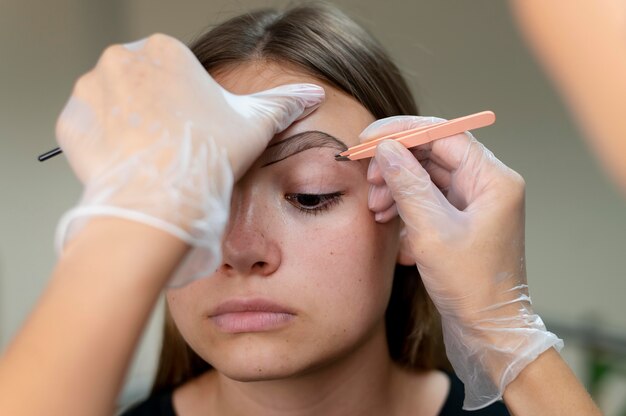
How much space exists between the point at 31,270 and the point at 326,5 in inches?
55.8

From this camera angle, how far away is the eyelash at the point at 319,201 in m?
1.04

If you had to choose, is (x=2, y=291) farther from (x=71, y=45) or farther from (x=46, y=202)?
(x=71, y=45)

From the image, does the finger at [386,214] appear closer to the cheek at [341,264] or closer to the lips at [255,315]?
the cheek at [341,264]

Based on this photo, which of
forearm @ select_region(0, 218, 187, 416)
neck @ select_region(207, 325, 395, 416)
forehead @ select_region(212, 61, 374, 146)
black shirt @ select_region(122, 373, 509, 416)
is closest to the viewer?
forearm @ select_region(0, 218, 187, 416)

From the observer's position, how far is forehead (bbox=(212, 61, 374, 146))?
1.07m

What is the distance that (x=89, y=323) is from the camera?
0.69 metres

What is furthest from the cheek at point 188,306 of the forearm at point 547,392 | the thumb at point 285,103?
the forearm at point 547,392

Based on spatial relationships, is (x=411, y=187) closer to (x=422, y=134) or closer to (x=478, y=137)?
(x=422, y=134)

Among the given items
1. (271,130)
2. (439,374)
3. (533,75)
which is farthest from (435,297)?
(533,75)

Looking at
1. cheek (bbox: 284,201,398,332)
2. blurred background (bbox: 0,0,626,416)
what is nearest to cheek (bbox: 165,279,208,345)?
cheek (bbox: 284,201,398,332)

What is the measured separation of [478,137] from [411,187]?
1434 mm

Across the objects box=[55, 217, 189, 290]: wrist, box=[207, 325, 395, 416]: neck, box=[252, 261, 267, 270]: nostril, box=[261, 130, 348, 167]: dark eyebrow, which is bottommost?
box=[207, 325, 395, 416]: neck

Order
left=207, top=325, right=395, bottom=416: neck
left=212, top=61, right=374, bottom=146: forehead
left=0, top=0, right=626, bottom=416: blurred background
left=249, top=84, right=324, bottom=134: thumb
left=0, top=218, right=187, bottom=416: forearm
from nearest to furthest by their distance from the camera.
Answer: left=0, top=218, right=187, bottom=416: forearm, left=249, top=84, right=324, bottom=134: thumb, left=212, top=61, right=374, bottom=146: forehead, left=207, top=325, right=395, bottom=416: neck, left=0, top=0, right=626, bottom=416: blurred background

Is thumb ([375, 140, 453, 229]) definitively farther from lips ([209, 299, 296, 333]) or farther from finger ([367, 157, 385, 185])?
lips ([209, 299, 296, 333])
